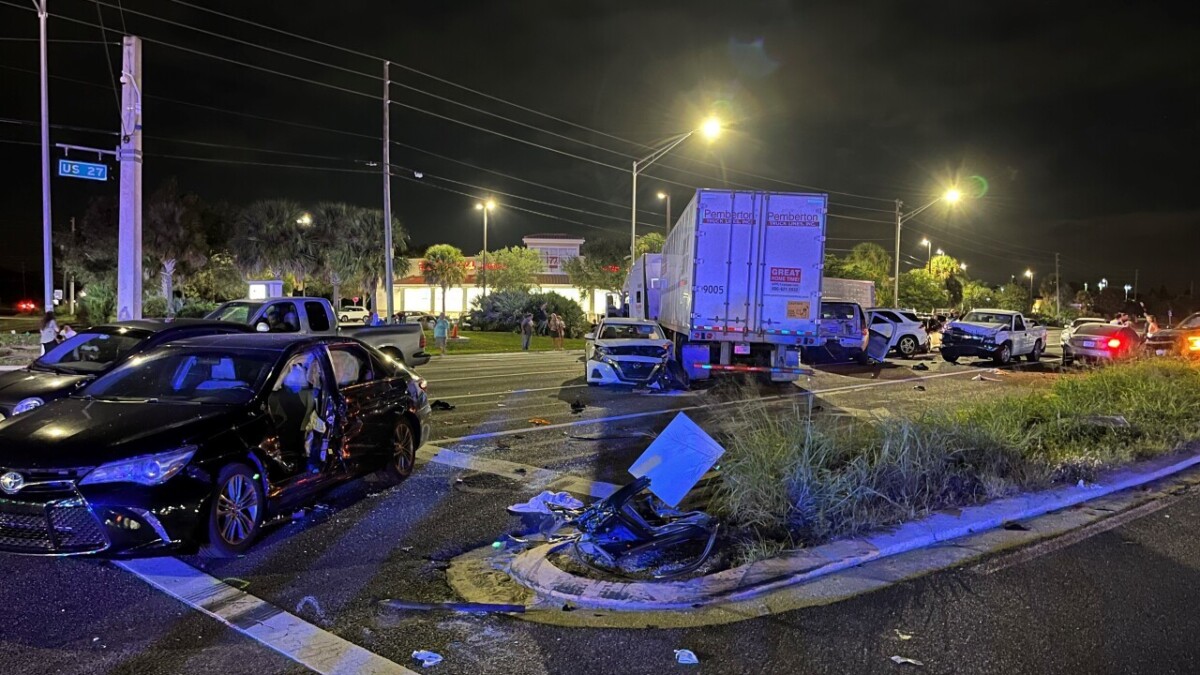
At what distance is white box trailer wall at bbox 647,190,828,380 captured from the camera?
47.3 ft

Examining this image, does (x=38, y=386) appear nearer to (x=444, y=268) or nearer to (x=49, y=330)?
(x=49, y=330)

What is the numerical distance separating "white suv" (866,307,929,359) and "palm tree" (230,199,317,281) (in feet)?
96.1

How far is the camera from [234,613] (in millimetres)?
4352

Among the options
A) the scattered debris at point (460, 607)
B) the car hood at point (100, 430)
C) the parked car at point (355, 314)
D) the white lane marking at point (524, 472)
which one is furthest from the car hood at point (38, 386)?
the parked car at point (355, 314)

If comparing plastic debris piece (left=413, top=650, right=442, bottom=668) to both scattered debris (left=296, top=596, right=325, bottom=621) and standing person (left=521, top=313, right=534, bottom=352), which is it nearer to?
scattered debris (left=296, top=596, right=325, bottom=621)

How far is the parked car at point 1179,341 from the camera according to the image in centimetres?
1773

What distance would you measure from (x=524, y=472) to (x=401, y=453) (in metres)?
1.26

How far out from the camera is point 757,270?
47.9 feet

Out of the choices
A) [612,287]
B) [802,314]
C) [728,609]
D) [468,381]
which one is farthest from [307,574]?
[612,287]

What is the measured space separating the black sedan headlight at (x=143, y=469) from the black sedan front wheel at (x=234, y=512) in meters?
0.29

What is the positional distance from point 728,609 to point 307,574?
2.68 meters

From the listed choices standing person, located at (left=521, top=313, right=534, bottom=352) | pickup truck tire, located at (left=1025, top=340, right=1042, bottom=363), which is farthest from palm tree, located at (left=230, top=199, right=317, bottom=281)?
pickup truck tire, located at (left=1025, top=340, right=1042, bottom=363)

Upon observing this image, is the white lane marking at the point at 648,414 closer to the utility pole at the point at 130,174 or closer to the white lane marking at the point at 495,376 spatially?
the white lane marking at the point at 495,376

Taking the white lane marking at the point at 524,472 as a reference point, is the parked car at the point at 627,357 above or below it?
above
